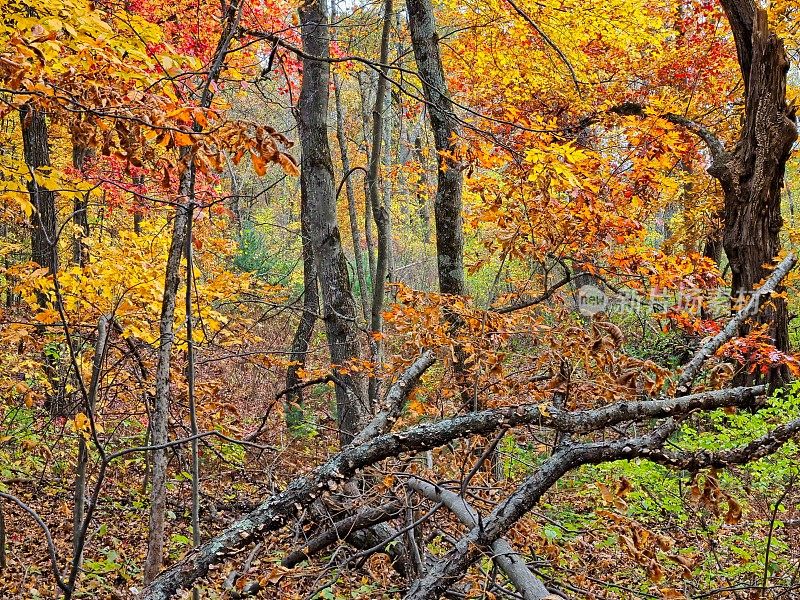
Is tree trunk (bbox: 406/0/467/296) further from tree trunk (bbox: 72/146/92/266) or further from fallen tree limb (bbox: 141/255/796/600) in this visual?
tree trunk (bbox: 72/146/92/266)

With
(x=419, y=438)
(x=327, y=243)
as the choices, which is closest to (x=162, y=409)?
(x=419, y=438)

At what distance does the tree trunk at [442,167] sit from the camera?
610 centimetres

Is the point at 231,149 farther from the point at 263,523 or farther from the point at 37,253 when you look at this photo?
the point at 37,253

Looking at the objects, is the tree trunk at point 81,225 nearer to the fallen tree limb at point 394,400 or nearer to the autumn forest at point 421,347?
the autumn forest at point 421,347

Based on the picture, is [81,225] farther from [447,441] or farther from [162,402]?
[447,441]

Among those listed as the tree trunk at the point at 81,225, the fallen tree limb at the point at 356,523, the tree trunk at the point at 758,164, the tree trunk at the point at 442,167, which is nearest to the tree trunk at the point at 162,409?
the fallen tree limb at the point at 356,523

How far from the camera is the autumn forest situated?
3.19 meters

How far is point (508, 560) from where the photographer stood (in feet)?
9.18

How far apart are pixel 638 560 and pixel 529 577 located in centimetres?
55

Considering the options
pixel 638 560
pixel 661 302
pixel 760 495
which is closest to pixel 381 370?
pixel 661 302

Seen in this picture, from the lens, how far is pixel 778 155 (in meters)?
8.79

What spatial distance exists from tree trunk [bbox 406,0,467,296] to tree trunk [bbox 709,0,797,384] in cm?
462

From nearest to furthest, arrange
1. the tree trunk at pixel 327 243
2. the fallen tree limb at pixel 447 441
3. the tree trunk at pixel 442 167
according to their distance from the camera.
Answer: the fallen tree limb at pixel 447 441
the tree trunk at pixel 442 167
the tree trunk at pixel 327 243

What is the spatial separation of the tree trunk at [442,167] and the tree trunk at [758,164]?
462 cm
